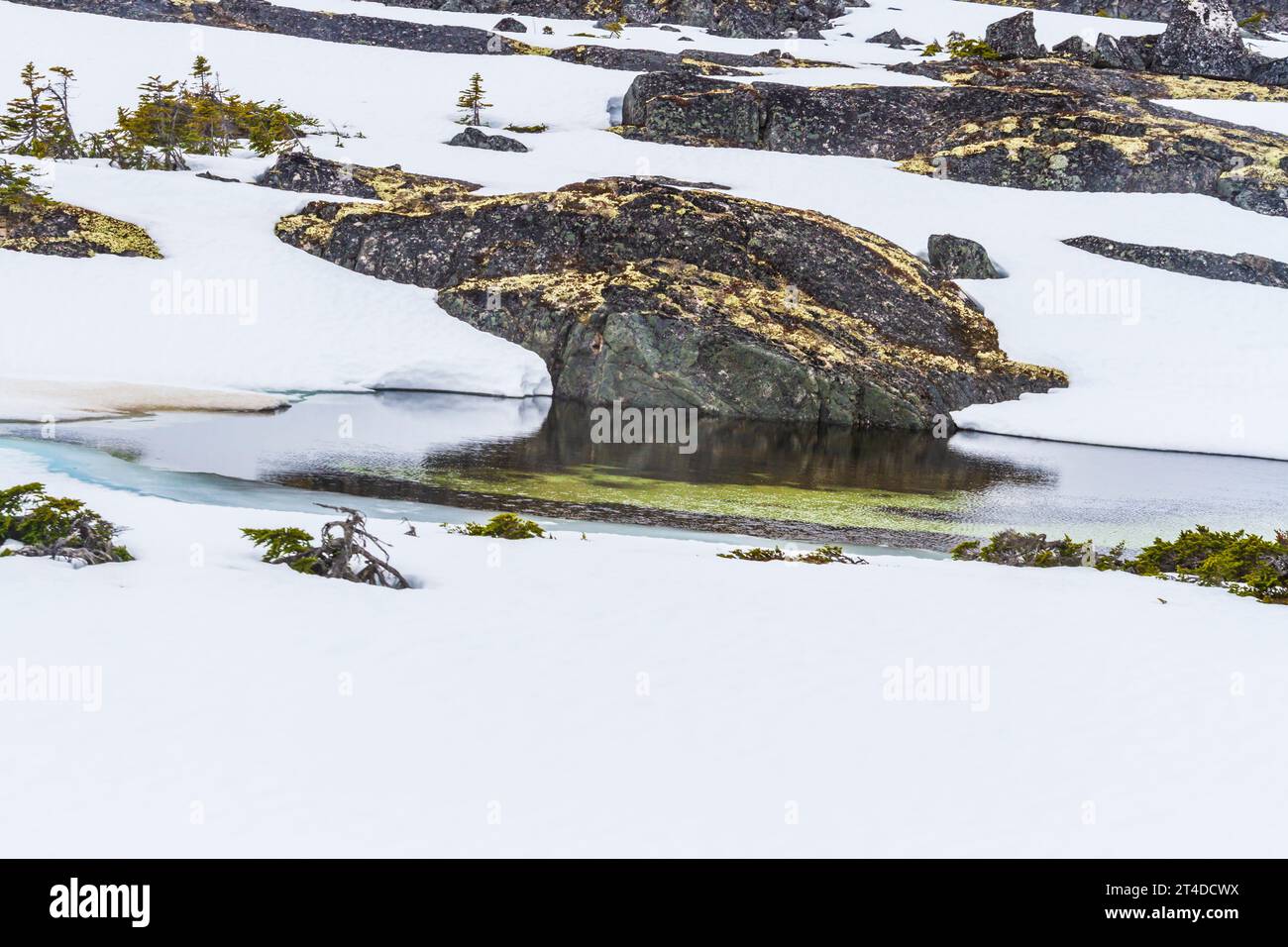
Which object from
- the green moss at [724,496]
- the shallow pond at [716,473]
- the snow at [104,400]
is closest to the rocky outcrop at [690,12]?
the shallow pond at [716,473]

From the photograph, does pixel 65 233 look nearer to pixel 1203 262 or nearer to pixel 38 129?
pixel 38 129

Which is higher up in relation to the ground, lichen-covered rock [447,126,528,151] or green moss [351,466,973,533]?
lichen-covered rock [447,126,528,151]

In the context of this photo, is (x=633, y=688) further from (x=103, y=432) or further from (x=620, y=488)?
(x=103, y=432)

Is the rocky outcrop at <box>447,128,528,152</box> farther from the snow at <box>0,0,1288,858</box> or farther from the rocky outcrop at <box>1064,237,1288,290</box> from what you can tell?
the snow at <box>0,0,1288,858</box>

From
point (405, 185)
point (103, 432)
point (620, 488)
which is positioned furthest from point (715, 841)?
point (405, 185)

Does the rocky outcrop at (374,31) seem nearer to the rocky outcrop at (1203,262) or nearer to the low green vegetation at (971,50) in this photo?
the low green vegetation at (971,50)
